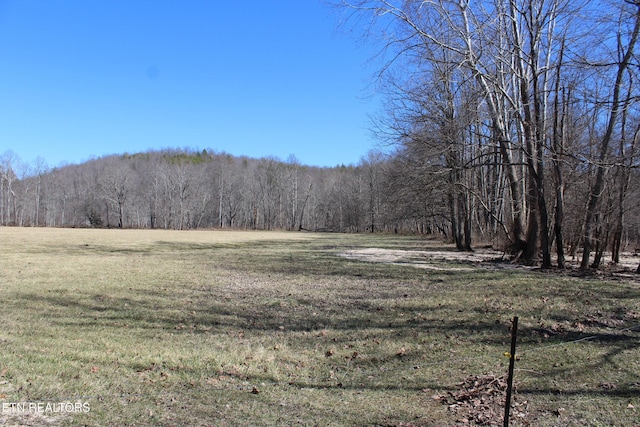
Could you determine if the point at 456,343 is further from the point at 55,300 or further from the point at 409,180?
the point at 409,180

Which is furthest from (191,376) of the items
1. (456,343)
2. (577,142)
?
(577,142)

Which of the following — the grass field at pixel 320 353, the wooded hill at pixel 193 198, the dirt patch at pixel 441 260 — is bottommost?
the grass field at pixel 320 353

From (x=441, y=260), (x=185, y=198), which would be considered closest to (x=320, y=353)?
(x=441, y=260)

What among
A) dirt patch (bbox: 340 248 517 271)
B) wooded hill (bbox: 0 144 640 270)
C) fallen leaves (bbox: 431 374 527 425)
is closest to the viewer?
fallen leaves (bbox: 431 374 527 425)

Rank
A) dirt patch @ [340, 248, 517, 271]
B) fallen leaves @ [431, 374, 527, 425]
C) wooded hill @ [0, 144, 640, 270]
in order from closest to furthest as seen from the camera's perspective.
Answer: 1. fallen leaves @ [431, 374, 527, 425]
2. dirt patch @ [340, 248, 517, 271]
3. wooded hill @ [0, 144, 640, 270]

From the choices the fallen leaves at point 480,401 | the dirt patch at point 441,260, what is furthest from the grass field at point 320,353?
the dirt patch at point 441,260

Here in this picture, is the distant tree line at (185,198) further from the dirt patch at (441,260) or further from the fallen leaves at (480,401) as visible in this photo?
the fallen leaves at (480,401)

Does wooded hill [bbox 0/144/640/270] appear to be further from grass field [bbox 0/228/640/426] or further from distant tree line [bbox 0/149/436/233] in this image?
grass field [bbox 0/228/640/426]

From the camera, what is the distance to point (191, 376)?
4.73 m

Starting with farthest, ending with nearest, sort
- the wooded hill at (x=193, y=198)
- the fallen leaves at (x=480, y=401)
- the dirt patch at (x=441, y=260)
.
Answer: the wooded hill at (x=193, y=198) < the dirt patch at (x=441, y=260) < the fallen leaves at (x=480, y=401)

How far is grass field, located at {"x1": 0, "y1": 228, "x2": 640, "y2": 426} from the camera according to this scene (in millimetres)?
3836

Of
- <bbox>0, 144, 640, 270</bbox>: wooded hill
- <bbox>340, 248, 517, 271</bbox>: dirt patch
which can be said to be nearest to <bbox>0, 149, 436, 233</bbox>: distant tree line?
<bbox>0, 144, 640, 270</bbox>: wooded hill

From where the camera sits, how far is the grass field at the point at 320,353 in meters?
3.84

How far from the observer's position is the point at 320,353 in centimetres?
588
